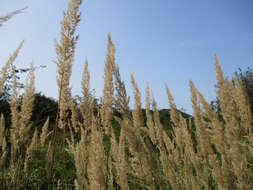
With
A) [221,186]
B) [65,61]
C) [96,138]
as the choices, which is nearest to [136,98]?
[96,138]

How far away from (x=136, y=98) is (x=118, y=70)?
0.70 metres

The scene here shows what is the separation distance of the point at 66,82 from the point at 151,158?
1007mm

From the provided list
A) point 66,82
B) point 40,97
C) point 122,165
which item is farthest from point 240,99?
point 40,97

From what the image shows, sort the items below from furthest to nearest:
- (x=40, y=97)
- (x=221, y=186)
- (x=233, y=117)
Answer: (x=40, y=97) < (x=233, y=117) < (x=221, y=186)

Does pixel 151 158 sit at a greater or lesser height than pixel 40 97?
lesser

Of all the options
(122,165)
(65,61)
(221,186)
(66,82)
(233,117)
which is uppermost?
(65,61)

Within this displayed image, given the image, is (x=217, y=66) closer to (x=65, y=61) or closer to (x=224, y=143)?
(x=224, y=143)

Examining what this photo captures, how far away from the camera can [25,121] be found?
5.78ft

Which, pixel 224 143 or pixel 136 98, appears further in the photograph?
pixel 136 98

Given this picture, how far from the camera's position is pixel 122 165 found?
153 cm

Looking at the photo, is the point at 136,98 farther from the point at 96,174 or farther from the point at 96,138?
the point at 96,174

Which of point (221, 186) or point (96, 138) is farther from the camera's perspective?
point (96, 138)

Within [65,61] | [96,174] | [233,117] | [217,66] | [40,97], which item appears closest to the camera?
[96,174]

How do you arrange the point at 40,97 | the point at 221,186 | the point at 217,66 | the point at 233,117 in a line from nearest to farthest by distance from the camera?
the point at 221,186 < the point at 233,117 < the point at 217,66 < the point at 40,97
